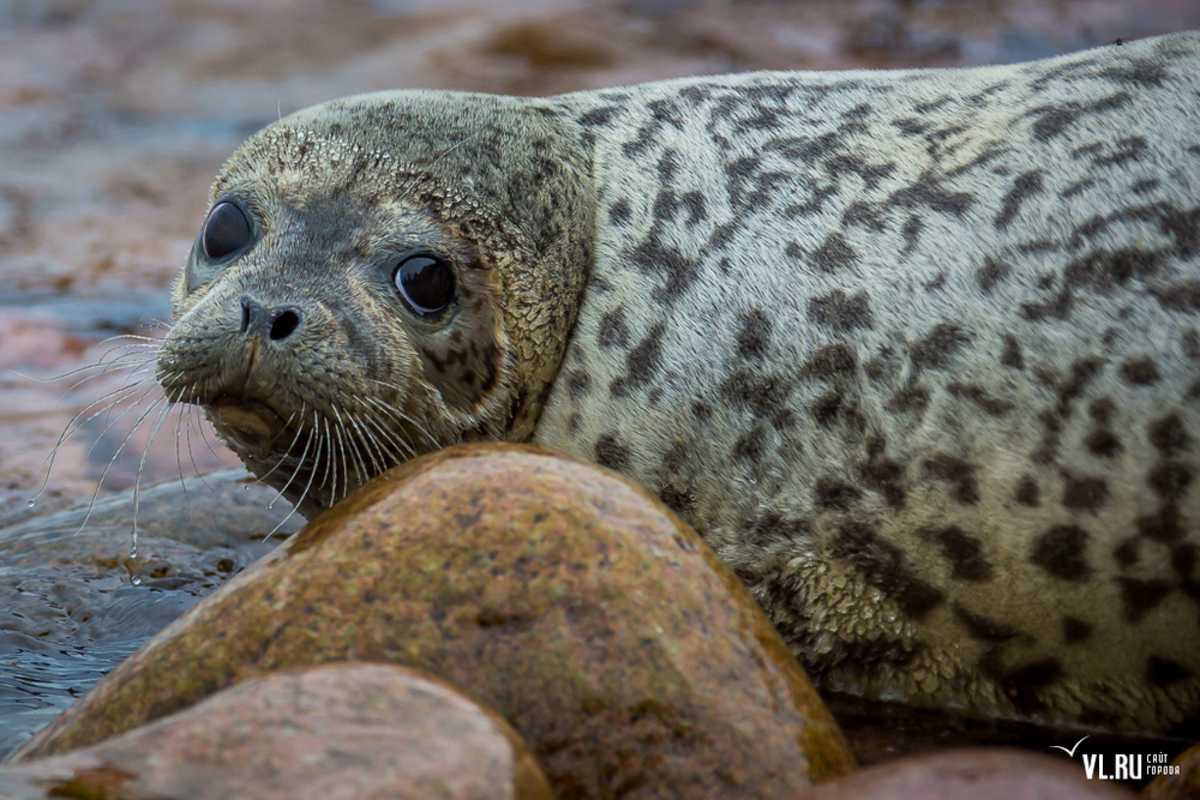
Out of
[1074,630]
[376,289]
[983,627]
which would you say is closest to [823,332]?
[983,627]

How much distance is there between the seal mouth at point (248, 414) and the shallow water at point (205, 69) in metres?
2.22

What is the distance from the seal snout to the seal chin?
192 mm

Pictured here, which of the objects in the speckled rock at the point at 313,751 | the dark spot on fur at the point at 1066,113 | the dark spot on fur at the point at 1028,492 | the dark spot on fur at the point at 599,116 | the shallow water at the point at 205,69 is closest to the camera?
the speckled rock at the point at 313,751

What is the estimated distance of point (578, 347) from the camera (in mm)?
3658

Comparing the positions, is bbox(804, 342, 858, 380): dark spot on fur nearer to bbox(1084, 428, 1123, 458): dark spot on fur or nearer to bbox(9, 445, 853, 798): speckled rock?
bbox(1084, 428, 1123, 458): dark spot on fur

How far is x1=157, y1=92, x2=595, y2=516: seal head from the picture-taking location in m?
3.36

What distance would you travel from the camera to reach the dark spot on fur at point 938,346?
316cm

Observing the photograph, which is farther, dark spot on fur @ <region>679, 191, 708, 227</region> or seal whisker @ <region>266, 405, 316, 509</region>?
dark spot on fur @ <region>679, 191, 708, 227</region>

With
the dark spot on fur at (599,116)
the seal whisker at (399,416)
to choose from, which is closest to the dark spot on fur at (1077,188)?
the dark spot on fur at (599,116)

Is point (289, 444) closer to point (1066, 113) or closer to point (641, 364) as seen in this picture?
point (641, 364)

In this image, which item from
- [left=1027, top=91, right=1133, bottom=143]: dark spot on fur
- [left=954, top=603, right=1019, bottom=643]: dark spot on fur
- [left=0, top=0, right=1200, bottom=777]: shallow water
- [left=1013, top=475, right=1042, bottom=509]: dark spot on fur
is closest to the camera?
[left=1013, top=475, right=1042, bottom=509]: dark spot on fur

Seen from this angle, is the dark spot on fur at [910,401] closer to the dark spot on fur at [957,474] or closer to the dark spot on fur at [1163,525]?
the dark spot on fur at [957,474]

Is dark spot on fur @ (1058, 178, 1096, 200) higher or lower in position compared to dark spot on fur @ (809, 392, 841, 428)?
higher


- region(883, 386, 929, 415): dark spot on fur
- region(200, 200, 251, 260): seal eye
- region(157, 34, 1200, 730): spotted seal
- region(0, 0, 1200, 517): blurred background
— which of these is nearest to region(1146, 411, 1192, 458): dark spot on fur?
region(157, 34, 1200, 730): spotted seal
